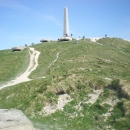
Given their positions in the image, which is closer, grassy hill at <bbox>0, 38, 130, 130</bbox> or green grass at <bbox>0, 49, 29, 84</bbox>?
grassy hill at <bbox>0, 38, 130, 130</bbox>

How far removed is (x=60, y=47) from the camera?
7738 centimetres

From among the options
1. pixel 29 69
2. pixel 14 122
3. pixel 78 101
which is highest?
pixel 14 122

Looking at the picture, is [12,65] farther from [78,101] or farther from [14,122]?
[14,122]

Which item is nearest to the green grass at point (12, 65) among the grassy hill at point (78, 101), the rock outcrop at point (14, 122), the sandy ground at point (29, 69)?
the sandy ground at point (29, 69)

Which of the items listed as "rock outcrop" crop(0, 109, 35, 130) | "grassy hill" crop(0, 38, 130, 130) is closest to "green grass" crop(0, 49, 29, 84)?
"grassy hill" crop(0, 38, 130, 130)

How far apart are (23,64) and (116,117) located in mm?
42277

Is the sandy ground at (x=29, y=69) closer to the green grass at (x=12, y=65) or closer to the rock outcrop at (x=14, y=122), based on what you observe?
the green grass at (x=12, y=65)

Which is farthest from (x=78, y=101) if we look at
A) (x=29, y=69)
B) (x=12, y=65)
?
(x=12, y=65)

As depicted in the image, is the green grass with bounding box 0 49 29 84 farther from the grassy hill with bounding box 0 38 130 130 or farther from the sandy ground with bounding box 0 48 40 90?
the grassy hill with bounding box 0 38 130 130

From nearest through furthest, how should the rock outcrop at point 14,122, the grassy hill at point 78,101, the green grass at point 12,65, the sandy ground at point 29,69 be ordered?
the rock outcrop at point 14,122 < the grassy hill at point 78,101 < the sandy ground at point 29,69 < the green grass at point 12,65

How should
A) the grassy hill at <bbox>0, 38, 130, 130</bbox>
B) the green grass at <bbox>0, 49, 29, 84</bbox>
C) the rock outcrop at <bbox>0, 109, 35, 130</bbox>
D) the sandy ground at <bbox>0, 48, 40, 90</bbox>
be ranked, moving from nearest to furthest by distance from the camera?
the rock outcrop at <bbox>0, 109, 35, 130</bbox> → the grassy hill at <bbox>0, 38, 130, 130</bbox> → the sandy ground at <bbox>0, 48, 40, 90</bbox> → the green grass at <bbox>0, 49, 29, 84</bbox>

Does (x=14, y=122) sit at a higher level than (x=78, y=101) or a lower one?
higher

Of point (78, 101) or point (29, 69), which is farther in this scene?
point (29, 69)

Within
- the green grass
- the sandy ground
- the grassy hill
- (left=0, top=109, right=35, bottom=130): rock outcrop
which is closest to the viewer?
(left=0, top=109, right=35, bottom=130): rock outcrop
